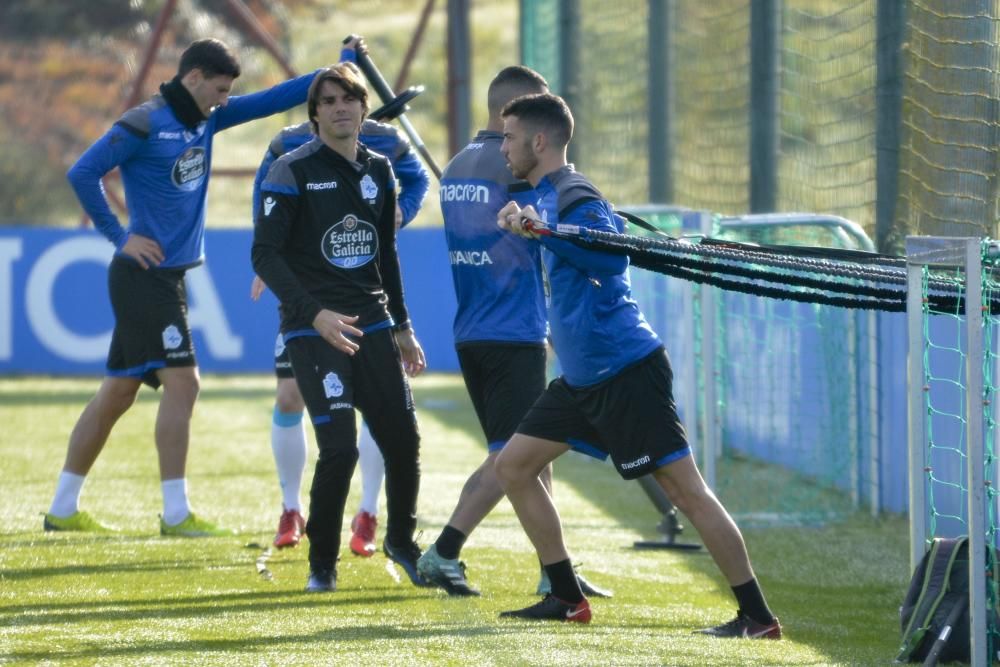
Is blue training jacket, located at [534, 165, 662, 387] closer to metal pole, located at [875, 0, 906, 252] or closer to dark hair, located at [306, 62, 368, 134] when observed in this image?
dark hair, located at [306, 62, 368, 134]

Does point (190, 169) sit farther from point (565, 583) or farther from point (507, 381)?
point (565, 583)

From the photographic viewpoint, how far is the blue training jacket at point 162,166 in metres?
7.44

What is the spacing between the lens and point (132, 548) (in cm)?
737

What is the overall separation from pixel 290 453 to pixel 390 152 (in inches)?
57.0

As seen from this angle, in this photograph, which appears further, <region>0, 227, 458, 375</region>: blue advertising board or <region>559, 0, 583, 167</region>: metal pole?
<region>0, 227, 458, 375</region>: blue advertising board

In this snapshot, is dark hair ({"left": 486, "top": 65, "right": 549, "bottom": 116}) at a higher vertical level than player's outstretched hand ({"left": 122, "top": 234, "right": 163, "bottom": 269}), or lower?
higher

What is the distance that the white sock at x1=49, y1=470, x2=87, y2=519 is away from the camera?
7.79 meters

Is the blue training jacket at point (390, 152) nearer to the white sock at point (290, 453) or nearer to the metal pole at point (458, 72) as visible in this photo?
the white sock at point (290, 453)

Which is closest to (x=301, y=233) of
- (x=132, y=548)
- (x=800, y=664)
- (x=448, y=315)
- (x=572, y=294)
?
(x=572, y=294)

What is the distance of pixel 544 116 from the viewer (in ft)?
18.0

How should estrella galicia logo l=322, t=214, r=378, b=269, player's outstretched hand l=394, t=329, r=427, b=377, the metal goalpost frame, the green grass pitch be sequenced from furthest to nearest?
player's outstretched hand l=394, t=329, r=427, b=377
estrella galicia logo l=322, t=214, r=378, b=269
the green grass pitch
the metal goalpost frame

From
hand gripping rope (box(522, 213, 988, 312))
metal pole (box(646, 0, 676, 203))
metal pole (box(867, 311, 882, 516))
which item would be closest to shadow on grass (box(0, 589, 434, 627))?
hand gripping rope (box(522, 213, 988, 312))

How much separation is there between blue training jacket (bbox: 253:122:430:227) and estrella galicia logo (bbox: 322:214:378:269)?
0.64 metres

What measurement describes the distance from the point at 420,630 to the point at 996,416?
92.6 inches
